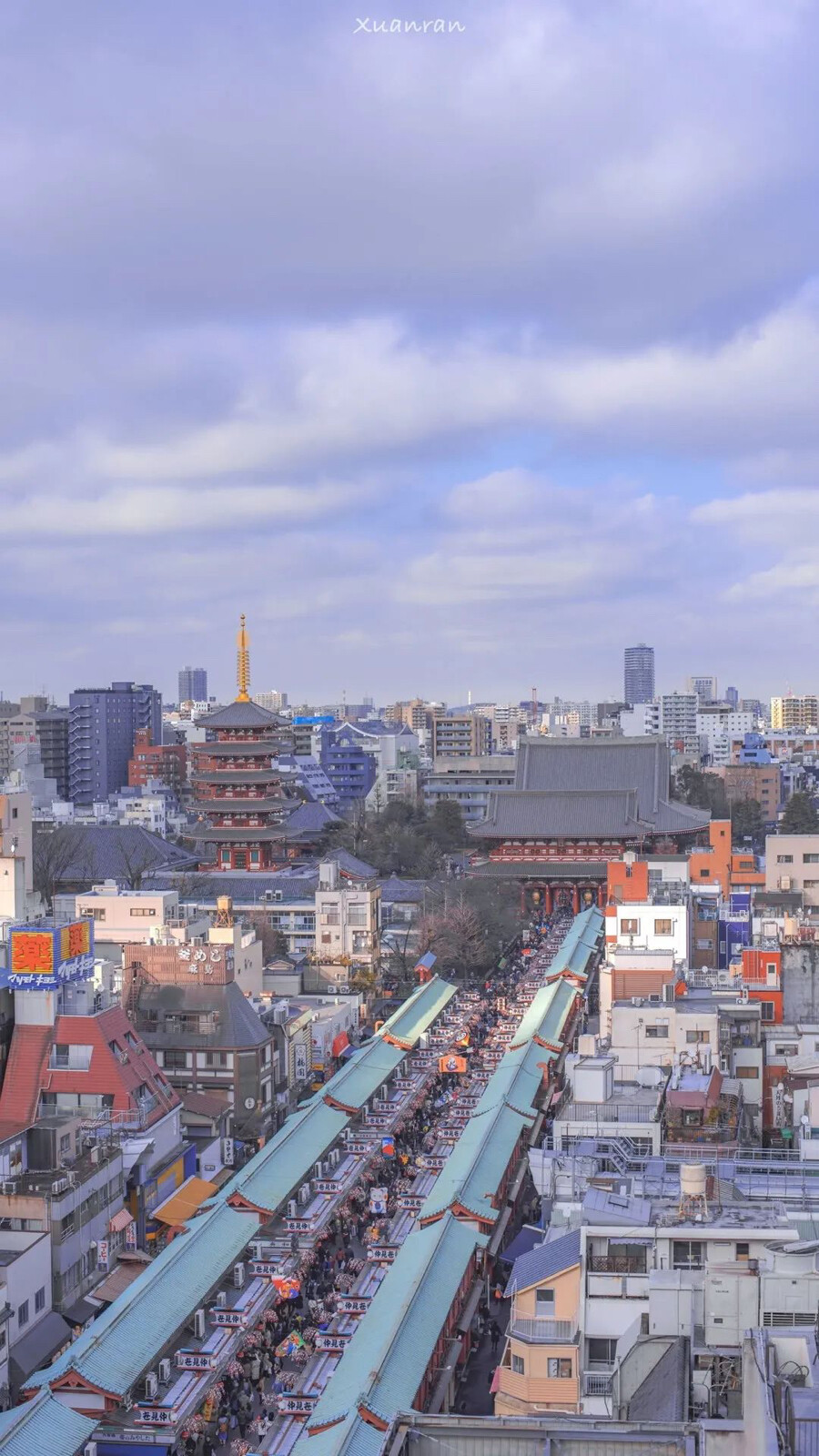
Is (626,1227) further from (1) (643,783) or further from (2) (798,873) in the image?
(1) (643,783)

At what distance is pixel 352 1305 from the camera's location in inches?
922

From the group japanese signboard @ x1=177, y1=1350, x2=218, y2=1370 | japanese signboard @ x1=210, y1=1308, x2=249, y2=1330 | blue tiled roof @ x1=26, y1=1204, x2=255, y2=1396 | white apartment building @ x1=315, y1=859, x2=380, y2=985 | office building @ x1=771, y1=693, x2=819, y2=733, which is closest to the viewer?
blue tiled roof @ x1=26, y1=1204, x2=255, y2=1396

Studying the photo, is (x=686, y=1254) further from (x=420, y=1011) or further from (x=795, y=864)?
(x=795, y=864)

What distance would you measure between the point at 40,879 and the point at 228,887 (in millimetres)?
7303

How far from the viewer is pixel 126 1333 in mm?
20047

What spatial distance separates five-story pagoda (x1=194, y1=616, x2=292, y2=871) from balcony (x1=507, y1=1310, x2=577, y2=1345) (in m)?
49.6

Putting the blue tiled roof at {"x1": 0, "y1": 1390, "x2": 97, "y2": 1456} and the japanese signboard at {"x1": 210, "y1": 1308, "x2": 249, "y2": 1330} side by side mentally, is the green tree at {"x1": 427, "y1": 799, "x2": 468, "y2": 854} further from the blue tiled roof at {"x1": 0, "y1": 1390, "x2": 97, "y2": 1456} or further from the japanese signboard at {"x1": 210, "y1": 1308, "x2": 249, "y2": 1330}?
the blue tiled roof at {"x1": 0, "y1": 1390, "x2": 97, "y2": 1456}

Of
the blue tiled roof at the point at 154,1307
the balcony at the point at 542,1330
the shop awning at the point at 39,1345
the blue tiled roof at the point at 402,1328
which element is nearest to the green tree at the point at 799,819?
the blue tiled roof at the point at 402,1328

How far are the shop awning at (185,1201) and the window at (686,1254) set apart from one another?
1250 centimetres

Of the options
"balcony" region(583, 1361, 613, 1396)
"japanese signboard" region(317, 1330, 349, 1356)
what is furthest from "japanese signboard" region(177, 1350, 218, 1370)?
"balcony" region(583, 1361, 613, 1396)

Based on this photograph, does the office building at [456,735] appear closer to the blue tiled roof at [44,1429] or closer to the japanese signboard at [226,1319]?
A: the japanese signboard at [226,1319]

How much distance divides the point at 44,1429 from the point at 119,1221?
7378 mm

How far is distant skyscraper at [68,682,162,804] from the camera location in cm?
11131

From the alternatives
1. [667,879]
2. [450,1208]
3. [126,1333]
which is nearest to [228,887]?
[667,879]
